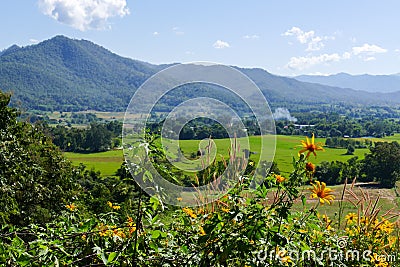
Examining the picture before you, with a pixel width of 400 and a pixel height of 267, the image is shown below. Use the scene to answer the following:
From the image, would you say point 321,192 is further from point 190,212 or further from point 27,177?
point 27,177

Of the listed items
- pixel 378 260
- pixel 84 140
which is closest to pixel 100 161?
pixel 84 140

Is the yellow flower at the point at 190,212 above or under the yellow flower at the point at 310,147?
under

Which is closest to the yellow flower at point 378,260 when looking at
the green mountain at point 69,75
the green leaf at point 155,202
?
the green leaf at point 155,202

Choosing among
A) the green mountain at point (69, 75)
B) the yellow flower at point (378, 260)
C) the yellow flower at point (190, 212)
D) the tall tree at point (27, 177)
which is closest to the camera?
the yellow flower at point (190, 212)

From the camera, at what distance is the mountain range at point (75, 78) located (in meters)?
121

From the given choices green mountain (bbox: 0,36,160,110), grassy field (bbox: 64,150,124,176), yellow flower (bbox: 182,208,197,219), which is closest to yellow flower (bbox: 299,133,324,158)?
yellow flower (bbox: 182,208,197,219)

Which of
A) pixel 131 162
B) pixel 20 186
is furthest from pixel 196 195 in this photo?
pixel 20 186

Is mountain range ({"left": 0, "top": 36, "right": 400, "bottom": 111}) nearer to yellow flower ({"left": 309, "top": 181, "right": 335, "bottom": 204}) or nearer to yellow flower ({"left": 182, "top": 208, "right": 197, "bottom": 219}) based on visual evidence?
yellow flower ({"left": 182, "top": 208, "right": 197, "bottom": 219})

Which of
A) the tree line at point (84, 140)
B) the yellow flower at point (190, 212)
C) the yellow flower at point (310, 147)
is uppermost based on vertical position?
the yellow flower at point (310, 147)

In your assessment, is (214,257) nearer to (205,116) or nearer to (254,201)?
(254,201)

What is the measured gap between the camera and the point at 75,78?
15600cm

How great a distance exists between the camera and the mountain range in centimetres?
12125

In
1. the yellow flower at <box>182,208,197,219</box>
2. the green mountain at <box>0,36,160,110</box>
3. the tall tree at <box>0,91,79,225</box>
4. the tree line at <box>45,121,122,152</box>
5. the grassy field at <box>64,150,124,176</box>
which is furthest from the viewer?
the green mountain at <box>0,36,160,110</box>

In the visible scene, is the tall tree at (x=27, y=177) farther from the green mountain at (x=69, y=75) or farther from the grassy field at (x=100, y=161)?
the green mountain at (x=69, y=75)
